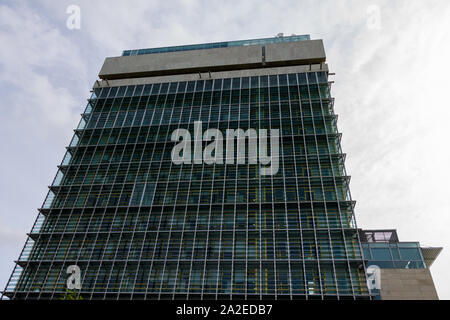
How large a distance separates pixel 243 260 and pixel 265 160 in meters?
12.8

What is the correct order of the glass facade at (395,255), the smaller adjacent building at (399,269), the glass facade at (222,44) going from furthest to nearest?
the glass facade at (222,44) < the glass facade at (395,255) < the smaller adjacent building at (399,269)

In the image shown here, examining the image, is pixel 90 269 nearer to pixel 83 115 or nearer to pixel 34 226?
pixel 34 226

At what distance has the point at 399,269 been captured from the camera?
35312mm

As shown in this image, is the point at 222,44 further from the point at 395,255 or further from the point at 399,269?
the point at 399,269

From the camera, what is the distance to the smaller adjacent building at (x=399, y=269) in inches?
1323

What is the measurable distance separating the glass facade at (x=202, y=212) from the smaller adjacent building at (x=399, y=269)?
6984mm

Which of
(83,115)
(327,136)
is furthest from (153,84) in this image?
(327,136)

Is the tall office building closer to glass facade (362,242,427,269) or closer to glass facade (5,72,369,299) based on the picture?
glass facade (5,72,369,299)
